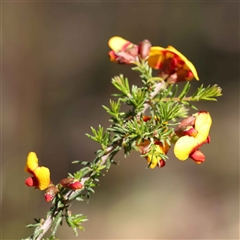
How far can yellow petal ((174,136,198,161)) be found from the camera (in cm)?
60

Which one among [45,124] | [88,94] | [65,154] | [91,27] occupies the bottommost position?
[65,154]

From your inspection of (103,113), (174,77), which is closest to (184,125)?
(174,77)

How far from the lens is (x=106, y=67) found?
12.4 ft

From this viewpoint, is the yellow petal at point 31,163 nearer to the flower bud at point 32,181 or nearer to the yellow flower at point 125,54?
the flower bud at point 32,181

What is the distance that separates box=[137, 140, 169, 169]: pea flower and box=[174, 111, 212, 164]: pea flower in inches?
1.3

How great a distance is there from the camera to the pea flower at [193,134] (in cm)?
60

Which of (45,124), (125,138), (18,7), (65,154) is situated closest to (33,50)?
(18,7)

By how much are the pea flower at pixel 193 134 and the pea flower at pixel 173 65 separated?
150 millimetres

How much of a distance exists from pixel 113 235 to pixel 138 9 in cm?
235

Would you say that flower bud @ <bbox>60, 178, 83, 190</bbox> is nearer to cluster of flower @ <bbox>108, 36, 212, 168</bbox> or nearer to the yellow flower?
cluster of flower @ <bbox>108, 36, 212, 168</bbox>

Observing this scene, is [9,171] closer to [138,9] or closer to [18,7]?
[18,7]

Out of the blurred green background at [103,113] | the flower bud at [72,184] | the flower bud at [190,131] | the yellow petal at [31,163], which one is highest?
the blurred green background at [103,113]

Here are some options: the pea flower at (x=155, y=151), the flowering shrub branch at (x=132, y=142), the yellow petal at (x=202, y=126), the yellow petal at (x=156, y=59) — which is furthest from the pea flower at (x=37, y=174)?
the yellow petal at (x=156, y=59)

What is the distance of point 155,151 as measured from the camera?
22.7 inches
